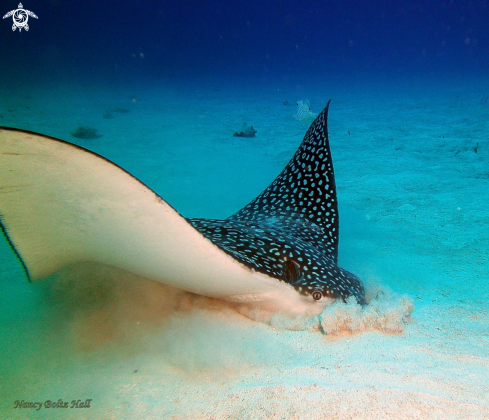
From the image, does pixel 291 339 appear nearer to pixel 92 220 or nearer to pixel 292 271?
pixel 292 271

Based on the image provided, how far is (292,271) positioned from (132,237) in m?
1.45

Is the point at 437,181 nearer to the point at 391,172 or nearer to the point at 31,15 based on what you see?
the point at 391,172

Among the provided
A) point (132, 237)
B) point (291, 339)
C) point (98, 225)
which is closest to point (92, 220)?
point (98, 225)

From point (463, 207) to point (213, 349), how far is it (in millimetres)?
4812

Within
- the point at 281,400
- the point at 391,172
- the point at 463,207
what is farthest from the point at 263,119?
the point at 281,400

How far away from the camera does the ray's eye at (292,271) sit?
101 inches

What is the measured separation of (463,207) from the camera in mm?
4902

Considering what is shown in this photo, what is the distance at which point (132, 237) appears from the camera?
178 cm

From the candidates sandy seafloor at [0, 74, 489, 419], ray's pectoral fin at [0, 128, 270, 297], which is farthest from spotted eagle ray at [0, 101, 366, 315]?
sandy seafloor at [0, 74, 489, 419]

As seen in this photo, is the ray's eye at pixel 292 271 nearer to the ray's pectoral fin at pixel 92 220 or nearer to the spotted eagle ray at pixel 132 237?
the spotted eagle ray at pixel 132 237

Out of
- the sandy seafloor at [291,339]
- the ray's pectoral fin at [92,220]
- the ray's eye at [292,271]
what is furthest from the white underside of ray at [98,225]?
the sandy seafloor at [291,339]

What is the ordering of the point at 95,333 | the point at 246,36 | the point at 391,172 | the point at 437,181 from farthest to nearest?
1. the point at 246,36
2. the point at 391,172
3. the point at 437,181
4. the point at 95,333

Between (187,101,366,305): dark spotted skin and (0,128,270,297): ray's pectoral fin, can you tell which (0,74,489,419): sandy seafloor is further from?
(0,128,270,297): ray's pectoral fin

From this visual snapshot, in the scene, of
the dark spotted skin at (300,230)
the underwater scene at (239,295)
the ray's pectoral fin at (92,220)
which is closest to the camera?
the ray's pectoral fin at (92,220)
